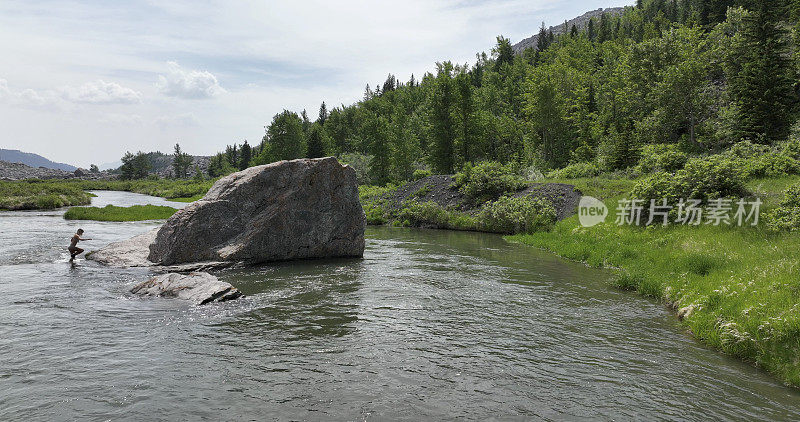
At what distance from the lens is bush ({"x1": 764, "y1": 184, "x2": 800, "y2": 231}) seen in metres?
15.3

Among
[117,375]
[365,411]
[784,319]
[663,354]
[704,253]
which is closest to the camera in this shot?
[365,411]

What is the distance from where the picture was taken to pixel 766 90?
3747 cm

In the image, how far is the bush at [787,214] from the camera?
1532 centimetres

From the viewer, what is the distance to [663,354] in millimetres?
10516

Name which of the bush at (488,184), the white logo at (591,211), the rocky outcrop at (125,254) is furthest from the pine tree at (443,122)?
the rocky outcrop at (125,254)

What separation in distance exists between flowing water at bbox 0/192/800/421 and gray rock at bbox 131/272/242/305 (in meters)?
0.48

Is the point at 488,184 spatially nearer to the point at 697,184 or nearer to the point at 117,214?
the point at 697,184

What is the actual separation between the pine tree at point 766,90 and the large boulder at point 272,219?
3671 cm

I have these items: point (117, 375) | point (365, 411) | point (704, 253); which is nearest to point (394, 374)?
point (365, 411)

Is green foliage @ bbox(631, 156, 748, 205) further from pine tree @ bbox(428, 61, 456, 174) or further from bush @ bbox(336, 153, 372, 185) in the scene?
bush @ bbox(336, 153, 372, 185)

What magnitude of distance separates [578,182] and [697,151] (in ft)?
49.8

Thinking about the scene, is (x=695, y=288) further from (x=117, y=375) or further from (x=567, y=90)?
(x=567, y=90)

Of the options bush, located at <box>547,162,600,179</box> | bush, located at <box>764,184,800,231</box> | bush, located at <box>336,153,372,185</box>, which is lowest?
bush, located at <box>764,184,800,231</box>

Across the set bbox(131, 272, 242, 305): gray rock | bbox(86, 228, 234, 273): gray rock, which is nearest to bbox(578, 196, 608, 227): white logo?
bbox(86, 228, 234, 273): gray rock
